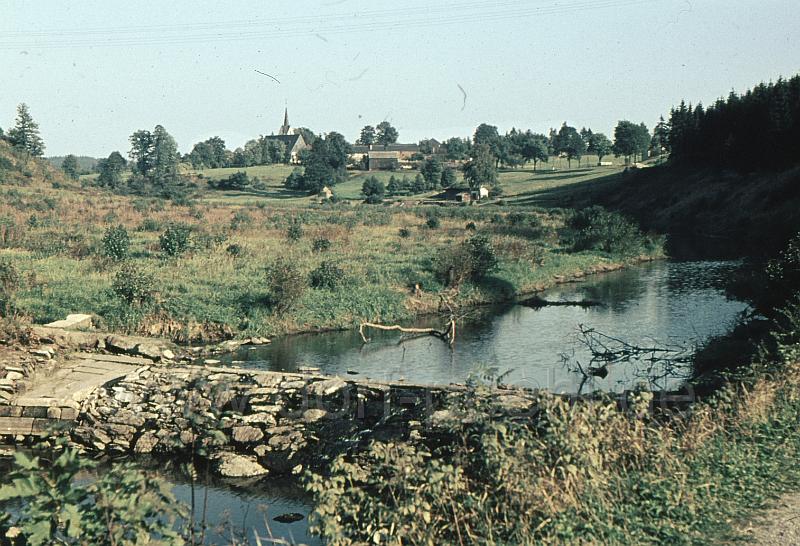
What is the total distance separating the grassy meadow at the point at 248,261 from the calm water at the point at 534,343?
2124 mm

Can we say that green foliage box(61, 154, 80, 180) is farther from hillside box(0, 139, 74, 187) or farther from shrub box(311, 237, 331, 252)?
shrub box(311, 237, 331, 252)

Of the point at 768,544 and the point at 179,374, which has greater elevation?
the point at 768,544

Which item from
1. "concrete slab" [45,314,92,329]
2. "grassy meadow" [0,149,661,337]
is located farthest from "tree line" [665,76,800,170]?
"concrete slab" [45,314,92,329]

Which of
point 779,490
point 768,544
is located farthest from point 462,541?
point 779,490

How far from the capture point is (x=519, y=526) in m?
8.44

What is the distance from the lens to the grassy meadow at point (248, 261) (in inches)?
1107

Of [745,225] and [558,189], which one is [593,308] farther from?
[558,189]

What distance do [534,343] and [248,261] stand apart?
52.0 ft

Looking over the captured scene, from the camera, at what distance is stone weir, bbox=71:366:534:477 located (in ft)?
54.1

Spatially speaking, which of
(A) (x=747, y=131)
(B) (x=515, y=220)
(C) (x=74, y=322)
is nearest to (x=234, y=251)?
(C) (x=74, y=322)

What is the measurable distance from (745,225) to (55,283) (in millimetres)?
49135

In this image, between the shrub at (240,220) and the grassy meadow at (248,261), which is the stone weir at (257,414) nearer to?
the grassy meadow at (248,261)

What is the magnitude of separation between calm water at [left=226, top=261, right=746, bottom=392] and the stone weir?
106 inches

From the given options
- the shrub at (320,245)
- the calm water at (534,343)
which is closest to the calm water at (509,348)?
the calm water at (534,343)
